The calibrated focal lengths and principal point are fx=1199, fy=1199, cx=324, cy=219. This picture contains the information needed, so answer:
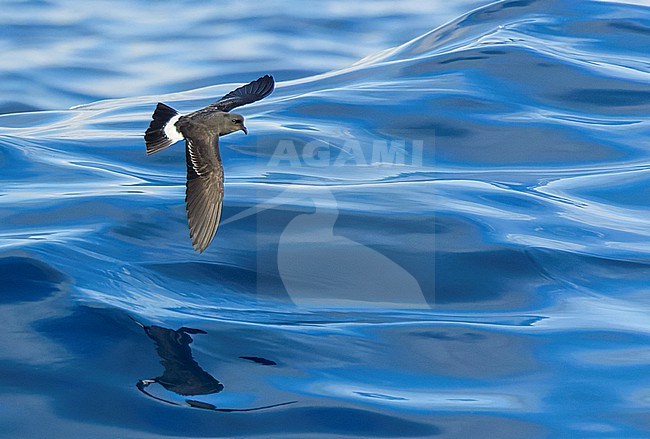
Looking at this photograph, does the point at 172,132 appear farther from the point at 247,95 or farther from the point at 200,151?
the point at 247,95

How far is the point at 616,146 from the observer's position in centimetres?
998

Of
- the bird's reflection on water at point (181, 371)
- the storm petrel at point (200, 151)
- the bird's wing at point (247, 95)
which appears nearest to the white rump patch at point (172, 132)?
the storm petrel at point (200, 151)

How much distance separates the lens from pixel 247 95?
7.98m

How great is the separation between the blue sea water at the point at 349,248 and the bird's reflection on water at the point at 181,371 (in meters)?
0.01

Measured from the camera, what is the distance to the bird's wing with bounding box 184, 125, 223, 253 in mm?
5926

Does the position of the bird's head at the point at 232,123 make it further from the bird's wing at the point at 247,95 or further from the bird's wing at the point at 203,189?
the bird's wing at the point at 247,95

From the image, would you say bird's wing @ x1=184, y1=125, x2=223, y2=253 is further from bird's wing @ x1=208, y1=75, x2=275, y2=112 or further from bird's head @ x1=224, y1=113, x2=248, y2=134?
bird's wing @ x1=208, y1=75, x2=275, y2=112

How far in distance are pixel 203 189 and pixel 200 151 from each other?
1.46 feet

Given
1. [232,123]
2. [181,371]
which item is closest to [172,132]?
[232,123]

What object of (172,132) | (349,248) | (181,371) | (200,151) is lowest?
(181,371)

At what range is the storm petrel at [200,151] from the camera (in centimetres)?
604

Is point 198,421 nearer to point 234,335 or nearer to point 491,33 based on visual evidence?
point 234,335

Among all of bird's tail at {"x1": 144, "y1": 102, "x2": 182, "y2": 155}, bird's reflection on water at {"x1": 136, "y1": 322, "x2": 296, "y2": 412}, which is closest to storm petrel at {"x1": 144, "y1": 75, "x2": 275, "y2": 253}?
bird's tail at {"x1": 144, "y1": 102, "x2": 182, "y2": 155}

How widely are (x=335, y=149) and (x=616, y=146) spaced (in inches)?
93.6
